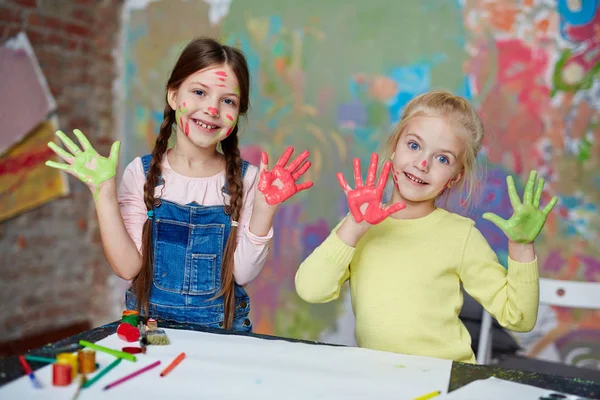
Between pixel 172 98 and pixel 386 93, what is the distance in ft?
4.25

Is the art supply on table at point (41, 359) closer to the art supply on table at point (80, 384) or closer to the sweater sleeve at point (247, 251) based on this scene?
the art supply on table at point (80, 384)

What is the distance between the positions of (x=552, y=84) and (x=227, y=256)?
1509mm

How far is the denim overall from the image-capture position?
151 cm

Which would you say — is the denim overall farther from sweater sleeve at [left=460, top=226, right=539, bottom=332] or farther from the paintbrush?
sweater sleeve at [left=460, top=226, right=539, bottom=332]

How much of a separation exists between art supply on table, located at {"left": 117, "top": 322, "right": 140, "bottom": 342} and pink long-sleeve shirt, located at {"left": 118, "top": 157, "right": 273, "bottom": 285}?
369 mm

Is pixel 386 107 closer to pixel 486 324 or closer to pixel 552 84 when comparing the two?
pixel 552 84

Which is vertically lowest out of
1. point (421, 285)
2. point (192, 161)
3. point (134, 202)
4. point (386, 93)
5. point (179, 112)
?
point (421, 285)

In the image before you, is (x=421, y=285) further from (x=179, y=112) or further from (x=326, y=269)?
Answer: (x=179, y=112)

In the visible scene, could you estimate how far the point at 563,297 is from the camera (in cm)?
161

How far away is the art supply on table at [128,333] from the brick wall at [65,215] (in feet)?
6.05

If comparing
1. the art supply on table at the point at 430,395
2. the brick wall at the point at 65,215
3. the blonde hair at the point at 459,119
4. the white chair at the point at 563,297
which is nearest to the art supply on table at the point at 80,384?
the art supply on table at the point at 430,395

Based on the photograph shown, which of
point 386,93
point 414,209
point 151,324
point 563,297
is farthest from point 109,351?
point 386,93

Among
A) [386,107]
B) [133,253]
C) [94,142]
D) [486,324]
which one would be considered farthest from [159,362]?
[94,142]

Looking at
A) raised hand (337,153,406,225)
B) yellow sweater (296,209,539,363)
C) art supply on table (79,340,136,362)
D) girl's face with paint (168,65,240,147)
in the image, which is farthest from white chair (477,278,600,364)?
art supply on table (79,340,136,362)
